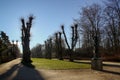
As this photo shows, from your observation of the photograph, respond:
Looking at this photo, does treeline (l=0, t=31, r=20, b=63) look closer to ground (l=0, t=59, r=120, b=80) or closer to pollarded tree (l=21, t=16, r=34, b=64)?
pollarded tree (l=21, t=16, r=34, b=64)

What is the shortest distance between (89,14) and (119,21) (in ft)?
29.5

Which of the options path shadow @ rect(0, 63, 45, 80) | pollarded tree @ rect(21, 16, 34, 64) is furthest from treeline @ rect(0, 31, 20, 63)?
path shadow @ rect(0, 63, 45, 80)

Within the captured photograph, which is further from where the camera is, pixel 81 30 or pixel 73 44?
pixel 81 30

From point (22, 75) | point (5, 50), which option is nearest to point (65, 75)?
point (22, 75)

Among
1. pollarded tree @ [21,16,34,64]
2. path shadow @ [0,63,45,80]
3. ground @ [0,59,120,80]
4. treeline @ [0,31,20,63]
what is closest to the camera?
ground @ [0,59,120,80]

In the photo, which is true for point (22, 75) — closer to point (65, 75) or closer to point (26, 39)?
point (65, 75)

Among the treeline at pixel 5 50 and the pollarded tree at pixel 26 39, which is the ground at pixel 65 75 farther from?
the treeline at pixel 5 50

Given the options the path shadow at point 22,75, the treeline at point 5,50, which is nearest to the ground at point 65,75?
the path shadow at point 22,75

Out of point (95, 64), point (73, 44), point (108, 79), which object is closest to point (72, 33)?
point (73, 44)

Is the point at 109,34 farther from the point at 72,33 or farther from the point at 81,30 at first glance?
the point at 72,33

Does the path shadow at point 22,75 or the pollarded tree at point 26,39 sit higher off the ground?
the pollarded tree at point 26,39

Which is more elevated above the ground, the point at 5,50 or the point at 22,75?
the point at 5,50

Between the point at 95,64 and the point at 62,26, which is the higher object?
the point at 62,26

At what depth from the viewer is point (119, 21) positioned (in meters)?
47.2
